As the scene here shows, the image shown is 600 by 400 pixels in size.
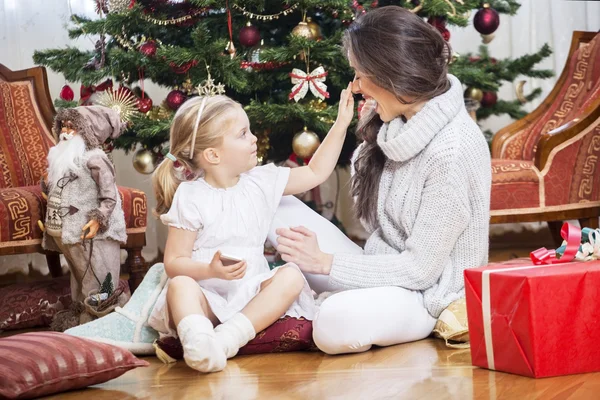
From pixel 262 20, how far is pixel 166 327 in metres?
1.81

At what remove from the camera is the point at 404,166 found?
89.8 inches

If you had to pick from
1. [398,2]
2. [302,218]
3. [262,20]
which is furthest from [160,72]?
[302,218]

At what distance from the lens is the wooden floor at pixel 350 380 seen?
172cm

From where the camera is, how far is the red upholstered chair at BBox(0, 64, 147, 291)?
3209mm

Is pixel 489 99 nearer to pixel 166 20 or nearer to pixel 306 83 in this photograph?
pixel 306 83

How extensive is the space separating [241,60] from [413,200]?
1404 mm

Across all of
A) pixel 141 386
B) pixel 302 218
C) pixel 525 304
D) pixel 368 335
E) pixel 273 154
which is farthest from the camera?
pixel 273 154

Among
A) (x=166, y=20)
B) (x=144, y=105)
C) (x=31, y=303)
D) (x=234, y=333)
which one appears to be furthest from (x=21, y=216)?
(x=234, y=333)

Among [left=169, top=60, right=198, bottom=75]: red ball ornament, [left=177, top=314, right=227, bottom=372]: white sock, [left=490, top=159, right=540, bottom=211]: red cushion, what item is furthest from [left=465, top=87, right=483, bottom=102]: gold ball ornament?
[left=177, top=314, right=227, bottom=372]: white sock

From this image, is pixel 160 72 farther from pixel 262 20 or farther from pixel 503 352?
pixel 503 352

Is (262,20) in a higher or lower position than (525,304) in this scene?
higher

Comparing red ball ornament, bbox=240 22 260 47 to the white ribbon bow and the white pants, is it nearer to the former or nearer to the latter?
the white pants

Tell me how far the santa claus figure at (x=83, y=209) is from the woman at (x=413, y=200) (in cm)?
85

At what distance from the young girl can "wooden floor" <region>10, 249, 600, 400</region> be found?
0.10 metres
